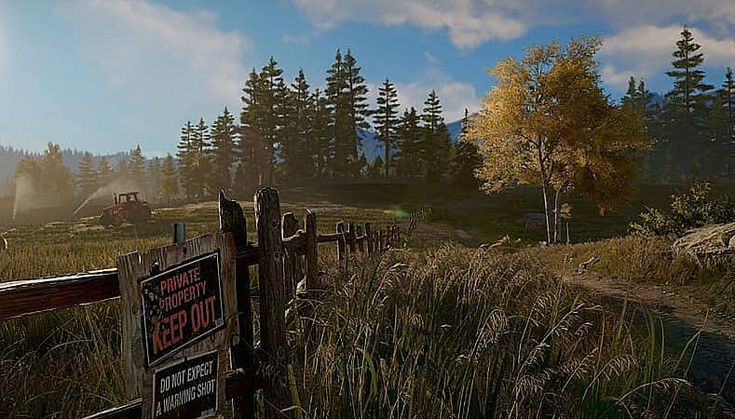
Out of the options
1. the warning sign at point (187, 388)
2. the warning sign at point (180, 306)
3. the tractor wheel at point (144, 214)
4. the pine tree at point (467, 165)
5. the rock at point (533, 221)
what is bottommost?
the rock at point (533, 221)

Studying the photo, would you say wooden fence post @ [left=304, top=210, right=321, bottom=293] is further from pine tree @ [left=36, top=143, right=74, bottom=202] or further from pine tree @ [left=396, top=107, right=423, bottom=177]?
pine tree @ [left=36, top=143, right=74, bottom=202]

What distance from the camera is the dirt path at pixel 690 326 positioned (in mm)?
5398

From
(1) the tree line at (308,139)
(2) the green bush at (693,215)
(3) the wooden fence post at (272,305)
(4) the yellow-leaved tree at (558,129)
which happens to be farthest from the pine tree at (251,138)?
(3) the wooden fence post at (272,305)

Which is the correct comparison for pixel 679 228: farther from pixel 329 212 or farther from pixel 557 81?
pixel 329 212

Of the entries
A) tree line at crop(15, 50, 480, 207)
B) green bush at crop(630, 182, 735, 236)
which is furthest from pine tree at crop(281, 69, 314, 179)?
green bush at crop(630, 182, 735, 236)

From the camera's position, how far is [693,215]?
1388cm

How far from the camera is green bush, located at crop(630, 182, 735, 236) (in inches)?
524

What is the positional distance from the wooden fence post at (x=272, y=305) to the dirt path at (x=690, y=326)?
99.8 inches

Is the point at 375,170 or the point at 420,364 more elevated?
the point at 375,170

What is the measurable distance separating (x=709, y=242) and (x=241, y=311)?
34.4 ft

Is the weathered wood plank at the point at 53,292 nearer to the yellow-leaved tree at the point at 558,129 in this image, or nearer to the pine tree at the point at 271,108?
the yellow-leaved tree at the point at 558,129

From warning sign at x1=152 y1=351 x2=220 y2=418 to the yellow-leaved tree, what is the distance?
24046mm

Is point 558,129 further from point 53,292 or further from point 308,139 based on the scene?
point 308,139

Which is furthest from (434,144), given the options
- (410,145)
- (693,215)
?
(693,215)
